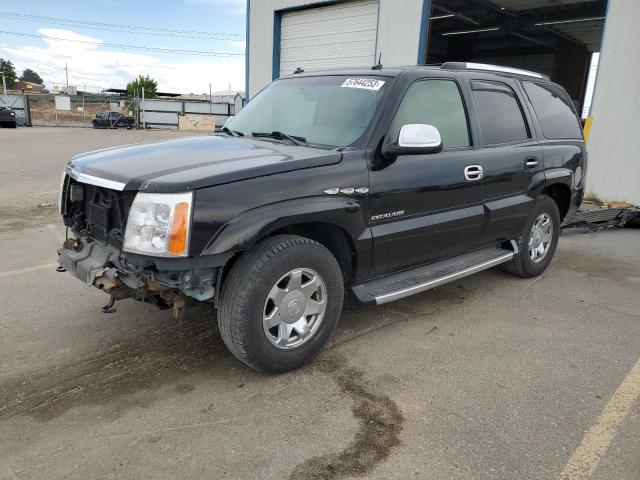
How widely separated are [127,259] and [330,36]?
1131 cm

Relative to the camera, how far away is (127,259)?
2895 mm

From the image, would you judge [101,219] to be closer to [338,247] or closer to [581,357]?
[338,247]

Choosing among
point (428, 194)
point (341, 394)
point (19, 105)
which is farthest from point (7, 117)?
point (341, 394)

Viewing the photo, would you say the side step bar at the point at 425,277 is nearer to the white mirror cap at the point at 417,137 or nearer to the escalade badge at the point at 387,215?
the escalade badge at the point at 387,215

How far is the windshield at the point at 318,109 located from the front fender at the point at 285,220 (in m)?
0.52

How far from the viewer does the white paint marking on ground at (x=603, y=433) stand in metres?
2.44

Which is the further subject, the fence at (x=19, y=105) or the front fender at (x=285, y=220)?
the fence at (x=19, y=105)

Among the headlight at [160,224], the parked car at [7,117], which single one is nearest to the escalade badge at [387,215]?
the headlight at [160,224]

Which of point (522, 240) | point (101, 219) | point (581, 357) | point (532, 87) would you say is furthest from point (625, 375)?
point (101, 219)

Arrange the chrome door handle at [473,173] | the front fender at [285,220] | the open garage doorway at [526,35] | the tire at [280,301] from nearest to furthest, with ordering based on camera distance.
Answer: the front fender at [285,220]
the tire at [280,301]
the chrome door handle at [473,173]
the open garage doorway at [526,35]

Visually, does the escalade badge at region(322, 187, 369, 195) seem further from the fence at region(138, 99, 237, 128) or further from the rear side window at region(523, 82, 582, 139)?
the fence at region(138, 99, 237, 128)

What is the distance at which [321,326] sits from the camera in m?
3.29

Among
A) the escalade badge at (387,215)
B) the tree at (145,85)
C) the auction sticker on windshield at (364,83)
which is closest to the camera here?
the escalade badge at (387,215)

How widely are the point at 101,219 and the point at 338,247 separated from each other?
4.81 feet
